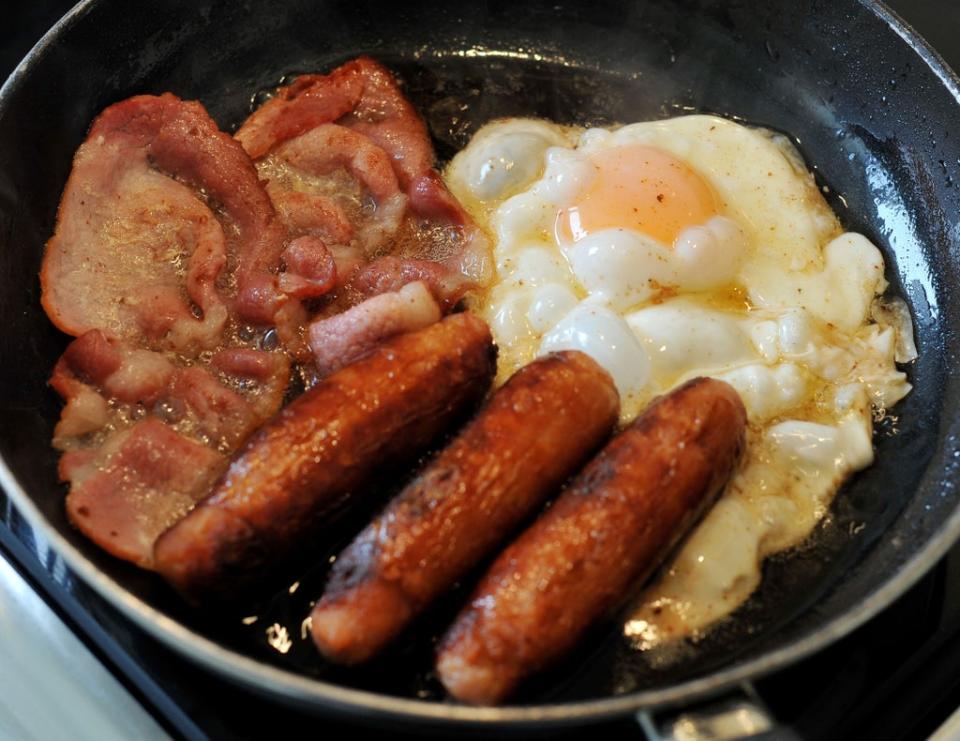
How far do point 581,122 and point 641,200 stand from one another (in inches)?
20.5

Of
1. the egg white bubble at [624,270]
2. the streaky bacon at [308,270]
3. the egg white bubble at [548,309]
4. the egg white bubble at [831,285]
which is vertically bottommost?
the streaky bacon at [308,270]

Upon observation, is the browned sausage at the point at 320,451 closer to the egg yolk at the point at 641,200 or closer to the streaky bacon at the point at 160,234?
the streaky bacon at the point at 160,234

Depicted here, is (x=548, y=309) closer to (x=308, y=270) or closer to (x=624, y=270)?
(x=624, y=270)

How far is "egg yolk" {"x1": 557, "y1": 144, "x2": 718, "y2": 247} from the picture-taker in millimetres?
2340

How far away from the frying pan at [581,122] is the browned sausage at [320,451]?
0.13m

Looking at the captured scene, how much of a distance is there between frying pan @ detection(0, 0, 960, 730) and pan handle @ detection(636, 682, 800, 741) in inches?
2.7

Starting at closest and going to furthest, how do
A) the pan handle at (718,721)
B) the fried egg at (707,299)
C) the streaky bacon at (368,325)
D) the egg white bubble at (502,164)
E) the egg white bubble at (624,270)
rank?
1. the pan handle at (718,721)
2. the fried egg at (707,299)
3. the streaky bacon at (368,325)
4. the egg white bubble at (624,270)
5. the egg white bubble at (502,164)

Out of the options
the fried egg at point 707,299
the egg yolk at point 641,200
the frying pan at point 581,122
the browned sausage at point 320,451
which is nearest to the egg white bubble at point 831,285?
the fried egg at point 707,299

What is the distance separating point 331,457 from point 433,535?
263 mm

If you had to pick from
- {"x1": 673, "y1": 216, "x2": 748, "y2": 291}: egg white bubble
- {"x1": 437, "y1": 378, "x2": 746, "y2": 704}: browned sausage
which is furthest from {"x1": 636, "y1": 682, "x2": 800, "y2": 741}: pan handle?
{"x1": 673, "y1": 216, "x2": 748, "y2": 291}: egg white bubble

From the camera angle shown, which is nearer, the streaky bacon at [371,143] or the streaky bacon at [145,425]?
the streaky bacon at [145,425]

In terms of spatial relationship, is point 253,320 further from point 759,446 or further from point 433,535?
point 759,446

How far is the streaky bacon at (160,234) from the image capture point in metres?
2.14

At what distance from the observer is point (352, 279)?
2271 mm
